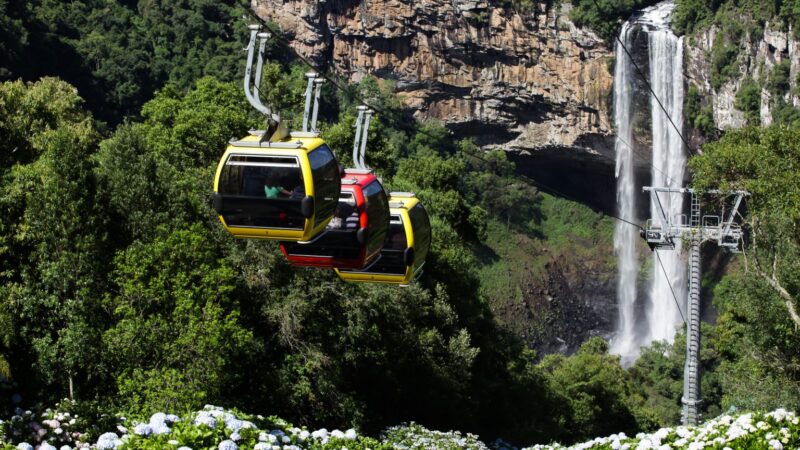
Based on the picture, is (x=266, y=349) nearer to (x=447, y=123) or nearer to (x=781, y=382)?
(x=781, y=382)

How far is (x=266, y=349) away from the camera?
102ft

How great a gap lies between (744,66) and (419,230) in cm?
6524

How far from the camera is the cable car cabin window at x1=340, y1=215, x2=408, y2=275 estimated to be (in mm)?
22484

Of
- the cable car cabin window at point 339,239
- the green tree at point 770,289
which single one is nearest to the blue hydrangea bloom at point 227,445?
the cable car cabin window at point 339,239

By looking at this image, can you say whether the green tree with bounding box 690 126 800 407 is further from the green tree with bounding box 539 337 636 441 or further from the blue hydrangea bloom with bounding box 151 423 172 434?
the blue hydrangea bloom with bounding box 151 423 172 434

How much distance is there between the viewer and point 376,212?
2073 cm

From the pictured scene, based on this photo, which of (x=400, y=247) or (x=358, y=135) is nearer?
A: (x=358, y=135)

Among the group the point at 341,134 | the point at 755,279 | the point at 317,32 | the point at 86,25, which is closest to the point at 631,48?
the point at 317,32

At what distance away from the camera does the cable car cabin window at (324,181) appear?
715 inches

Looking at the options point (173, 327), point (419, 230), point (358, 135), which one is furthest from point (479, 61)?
point (358, 135)

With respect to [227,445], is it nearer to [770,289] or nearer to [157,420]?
[157,420]

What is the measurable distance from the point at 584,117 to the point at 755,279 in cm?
6080

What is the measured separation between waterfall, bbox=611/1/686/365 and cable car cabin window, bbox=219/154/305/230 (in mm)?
66316

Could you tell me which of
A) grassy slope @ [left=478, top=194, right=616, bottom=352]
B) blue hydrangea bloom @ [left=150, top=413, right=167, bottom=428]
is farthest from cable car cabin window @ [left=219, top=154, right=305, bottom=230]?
grassy slope @ [left=478, top=194, right=616, bottom=352]
